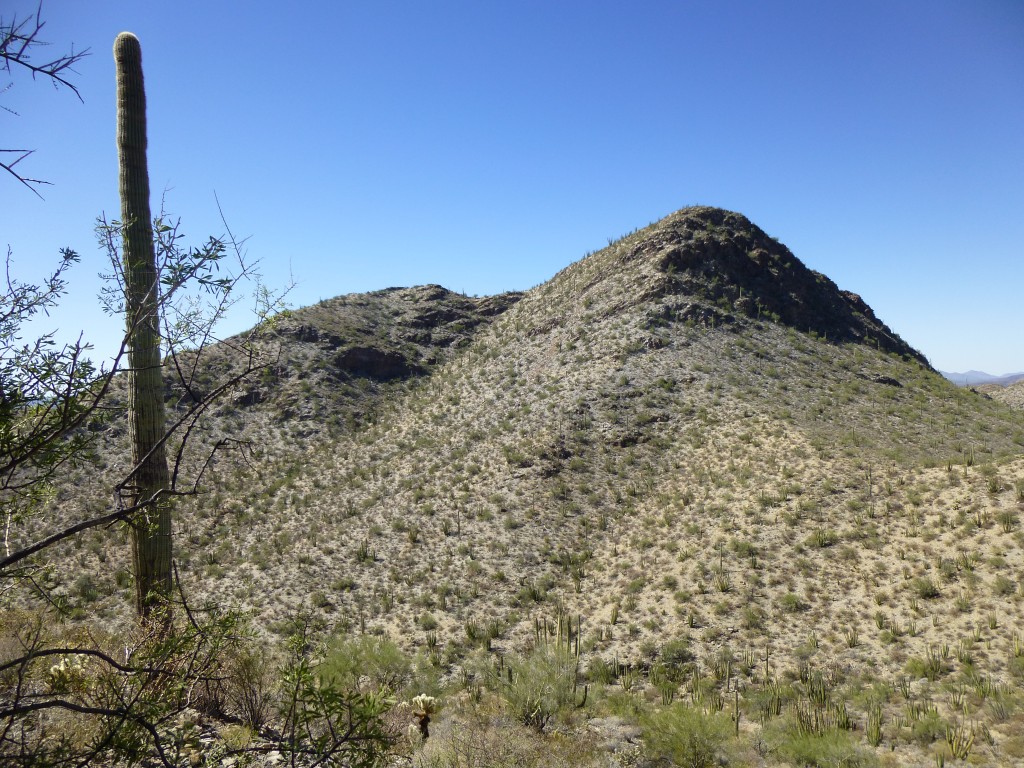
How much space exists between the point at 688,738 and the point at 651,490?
1215 centimetres

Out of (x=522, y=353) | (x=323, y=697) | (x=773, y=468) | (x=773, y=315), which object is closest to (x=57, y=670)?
(x=323, y=697)

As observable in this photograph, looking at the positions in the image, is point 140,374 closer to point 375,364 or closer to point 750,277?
point 375,364

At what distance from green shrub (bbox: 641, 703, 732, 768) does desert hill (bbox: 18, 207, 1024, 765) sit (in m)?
2.74

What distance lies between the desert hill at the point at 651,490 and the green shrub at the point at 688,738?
2736mm

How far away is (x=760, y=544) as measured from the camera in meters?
15.3

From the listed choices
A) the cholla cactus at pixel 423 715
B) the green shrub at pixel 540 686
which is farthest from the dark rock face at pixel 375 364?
the cholla cactus at pixel 423 715

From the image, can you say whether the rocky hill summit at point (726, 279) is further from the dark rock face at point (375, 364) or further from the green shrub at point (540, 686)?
the green shrub at point (540, 686)

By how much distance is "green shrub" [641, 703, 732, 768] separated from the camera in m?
7.82

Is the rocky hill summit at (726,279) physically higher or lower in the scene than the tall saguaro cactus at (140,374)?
higher

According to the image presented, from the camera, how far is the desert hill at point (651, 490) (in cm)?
1234

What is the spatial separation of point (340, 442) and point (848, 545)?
21.0 metres

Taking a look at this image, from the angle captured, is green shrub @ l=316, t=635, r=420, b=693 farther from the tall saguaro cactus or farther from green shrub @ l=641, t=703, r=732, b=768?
green shrub @ l=641, t=703, r=732, b=768

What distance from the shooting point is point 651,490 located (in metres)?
19.8

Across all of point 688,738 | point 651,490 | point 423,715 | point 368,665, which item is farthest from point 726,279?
point 423,715
